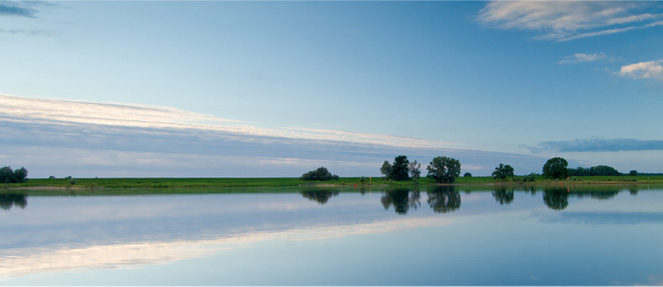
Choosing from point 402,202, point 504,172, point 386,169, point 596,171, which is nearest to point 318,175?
point 386,169

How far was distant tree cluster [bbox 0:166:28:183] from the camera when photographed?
84312mm

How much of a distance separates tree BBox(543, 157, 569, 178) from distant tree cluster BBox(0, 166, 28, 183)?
4509 inches

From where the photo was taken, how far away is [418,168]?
111 m

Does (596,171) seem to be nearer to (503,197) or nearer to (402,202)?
(503,197)

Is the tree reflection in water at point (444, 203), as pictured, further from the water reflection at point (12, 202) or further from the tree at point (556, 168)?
the tree at point (556, 168)

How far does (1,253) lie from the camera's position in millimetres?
15812

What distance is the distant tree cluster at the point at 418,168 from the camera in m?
108

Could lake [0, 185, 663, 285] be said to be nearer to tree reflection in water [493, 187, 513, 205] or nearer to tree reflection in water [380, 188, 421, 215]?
tree reflection in water [380, 188, 421, 215]

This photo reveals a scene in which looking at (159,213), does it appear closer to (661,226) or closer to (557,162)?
(661,226)

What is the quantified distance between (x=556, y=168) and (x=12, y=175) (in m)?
116

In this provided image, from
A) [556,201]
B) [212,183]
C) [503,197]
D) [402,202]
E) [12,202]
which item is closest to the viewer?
[556,201]

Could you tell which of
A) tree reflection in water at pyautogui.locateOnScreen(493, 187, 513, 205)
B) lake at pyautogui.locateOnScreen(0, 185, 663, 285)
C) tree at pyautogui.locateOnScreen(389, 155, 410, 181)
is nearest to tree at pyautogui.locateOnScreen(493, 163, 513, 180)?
tree at pyautogui.locateOnScreen(389, 155, 410, 181)

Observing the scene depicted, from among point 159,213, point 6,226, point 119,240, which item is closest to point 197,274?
point 119,240

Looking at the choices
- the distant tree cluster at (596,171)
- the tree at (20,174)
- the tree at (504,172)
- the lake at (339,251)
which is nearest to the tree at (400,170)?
the tree at (504,172)
